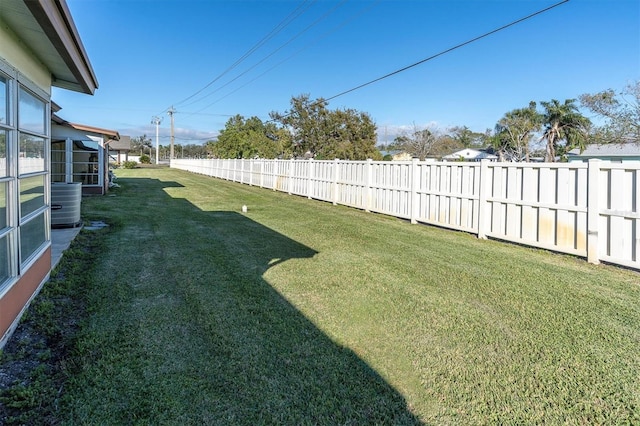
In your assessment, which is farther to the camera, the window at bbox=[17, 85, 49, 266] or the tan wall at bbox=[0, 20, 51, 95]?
the window at bbox=[17, 85, 49, 266]

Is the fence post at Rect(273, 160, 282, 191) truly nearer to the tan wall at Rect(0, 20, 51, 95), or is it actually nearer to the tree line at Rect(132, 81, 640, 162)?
the tan wall at Rect(0, 20, 51, 95)

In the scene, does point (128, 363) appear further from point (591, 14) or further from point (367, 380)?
point (591, 14)

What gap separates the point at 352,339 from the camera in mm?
3000

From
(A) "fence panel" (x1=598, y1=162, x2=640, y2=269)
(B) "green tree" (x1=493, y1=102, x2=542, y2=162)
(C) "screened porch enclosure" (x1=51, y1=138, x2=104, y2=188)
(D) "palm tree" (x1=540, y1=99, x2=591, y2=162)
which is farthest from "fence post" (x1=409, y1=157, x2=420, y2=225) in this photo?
(B) "green tree" (x1=493, y1=102, x2=542, y2=162)

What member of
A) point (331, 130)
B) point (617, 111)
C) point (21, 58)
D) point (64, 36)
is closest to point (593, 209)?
point (64, 36)

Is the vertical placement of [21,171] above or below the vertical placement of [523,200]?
above

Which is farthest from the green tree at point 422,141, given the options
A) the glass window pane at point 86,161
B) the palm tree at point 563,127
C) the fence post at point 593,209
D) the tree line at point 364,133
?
the fence post at point 593,209

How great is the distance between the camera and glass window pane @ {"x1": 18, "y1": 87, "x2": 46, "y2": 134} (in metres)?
3.27

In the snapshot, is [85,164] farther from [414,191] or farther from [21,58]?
[21,58]

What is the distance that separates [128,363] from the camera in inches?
101

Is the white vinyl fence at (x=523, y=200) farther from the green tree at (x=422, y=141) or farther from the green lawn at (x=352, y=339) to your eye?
the green tree at (x=422, y=141)

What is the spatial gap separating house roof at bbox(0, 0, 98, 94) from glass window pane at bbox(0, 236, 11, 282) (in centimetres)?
162

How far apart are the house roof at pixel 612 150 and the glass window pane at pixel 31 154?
3282 cm

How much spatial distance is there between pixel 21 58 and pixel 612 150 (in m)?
35.4
